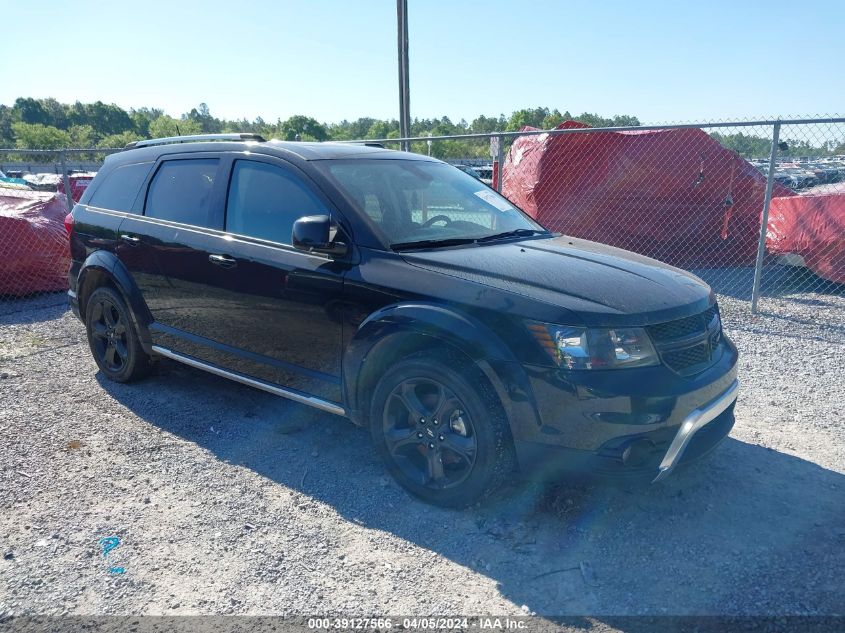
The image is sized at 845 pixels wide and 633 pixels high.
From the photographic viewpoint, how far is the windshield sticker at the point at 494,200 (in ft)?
14.4

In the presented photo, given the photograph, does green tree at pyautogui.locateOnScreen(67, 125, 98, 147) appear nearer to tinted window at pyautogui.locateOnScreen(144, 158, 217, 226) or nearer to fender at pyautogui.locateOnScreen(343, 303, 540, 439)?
tinted window at pyautogui.locateOnScreen(144, 158, 217, 226)

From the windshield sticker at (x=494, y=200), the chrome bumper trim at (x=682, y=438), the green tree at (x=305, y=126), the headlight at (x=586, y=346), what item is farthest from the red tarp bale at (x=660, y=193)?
the green tree at (x=305, y=126)

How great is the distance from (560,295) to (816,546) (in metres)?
1.65

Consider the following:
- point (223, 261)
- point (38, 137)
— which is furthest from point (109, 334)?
point (38, 137)

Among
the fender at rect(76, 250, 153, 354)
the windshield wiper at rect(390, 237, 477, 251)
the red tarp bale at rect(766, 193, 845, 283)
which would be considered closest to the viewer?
the windshield wiper at rect(390, 237, 477, 251)

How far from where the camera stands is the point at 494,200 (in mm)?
4453

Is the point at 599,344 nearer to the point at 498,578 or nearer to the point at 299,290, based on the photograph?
the point at 498,578

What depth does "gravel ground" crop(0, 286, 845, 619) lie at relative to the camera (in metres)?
2.65

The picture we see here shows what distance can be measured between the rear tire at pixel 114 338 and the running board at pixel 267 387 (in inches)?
13.3

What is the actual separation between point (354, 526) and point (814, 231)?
25.4 ft

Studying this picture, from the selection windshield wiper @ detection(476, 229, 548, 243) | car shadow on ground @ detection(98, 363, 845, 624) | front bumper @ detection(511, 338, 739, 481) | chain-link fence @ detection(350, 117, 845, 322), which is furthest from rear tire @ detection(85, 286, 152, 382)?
chain-link fence @ detection(350, 117, 845, 322)

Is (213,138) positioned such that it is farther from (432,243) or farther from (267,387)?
(432,243)

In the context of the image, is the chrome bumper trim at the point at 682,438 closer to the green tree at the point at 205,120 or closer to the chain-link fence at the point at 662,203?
the chain-link fence at the point at 662,203

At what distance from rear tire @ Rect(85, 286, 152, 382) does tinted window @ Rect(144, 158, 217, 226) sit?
2.70ft
